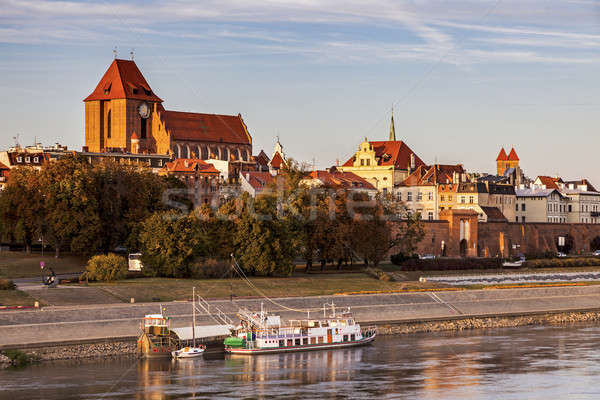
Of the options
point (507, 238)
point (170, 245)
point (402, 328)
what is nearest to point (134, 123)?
point (507, 238)

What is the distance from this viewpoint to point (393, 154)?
15550 cm

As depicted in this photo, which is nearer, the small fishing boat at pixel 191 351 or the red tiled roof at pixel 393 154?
the small fishing boat at pixel 191 351

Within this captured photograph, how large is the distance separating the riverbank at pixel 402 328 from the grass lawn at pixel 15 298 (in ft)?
24.8

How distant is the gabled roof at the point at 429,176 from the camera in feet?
487

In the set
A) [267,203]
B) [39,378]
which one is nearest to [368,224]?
[267,203]

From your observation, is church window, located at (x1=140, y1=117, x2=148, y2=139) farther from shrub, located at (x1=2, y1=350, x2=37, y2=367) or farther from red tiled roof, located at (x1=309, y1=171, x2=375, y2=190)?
shrub, located at (x1=2, y1=350, x2=37, y2=367)

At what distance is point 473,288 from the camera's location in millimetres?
83312

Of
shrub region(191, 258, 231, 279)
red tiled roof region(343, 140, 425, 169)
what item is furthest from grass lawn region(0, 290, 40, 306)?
red tiled roof region(343, 140, 425, 169)

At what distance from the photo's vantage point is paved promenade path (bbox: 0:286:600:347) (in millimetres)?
55969

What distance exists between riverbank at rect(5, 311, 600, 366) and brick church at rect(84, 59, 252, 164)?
91215mm

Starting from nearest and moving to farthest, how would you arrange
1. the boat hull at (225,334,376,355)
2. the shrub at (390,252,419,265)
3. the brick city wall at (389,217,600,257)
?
the boat hull at (225,334,376,355), the shrub at (390,252,419,265), the brick city wall at (389,217,600,257)

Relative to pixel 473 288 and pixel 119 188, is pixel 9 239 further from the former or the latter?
pixel 473 288

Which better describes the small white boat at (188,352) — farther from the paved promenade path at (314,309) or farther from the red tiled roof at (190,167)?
the red tiled roof at (190,167)

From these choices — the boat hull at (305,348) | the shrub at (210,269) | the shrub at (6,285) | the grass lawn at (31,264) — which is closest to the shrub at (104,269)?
the shrub at (210,269)
